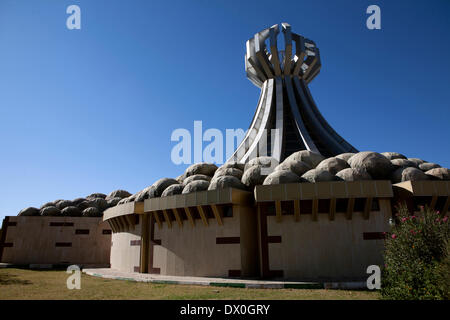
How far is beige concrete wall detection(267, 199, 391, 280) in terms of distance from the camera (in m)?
14.0

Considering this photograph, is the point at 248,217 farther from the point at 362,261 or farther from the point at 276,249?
the point at 362,261

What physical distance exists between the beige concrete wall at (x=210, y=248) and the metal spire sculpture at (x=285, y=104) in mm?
10382

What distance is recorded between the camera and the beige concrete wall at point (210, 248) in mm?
15500

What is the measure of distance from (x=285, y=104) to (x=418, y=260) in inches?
933

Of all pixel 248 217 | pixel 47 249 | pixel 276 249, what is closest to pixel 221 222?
pixel 248 217

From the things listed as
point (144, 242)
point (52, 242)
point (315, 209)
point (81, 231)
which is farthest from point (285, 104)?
point (52, 242)

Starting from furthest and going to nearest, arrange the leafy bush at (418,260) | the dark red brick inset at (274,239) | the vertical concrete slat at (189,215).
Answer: the vertical concrete slat at (189,215)
the dark red brick inset at (274,239)
the leafy bush at (418,260)

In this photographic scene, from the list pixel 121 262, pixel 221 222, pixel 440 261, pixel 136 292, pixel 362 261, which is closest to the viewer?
pixel 440 261

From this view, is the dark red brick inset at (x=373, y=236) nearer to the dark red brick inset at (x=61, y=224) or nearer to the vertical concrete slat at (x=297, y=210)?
the vertical concrete slat at (x=297, y=210)

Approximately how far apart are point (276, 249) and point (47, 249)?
25.5 m

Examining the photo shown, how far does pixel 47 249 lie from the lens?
29.3 m

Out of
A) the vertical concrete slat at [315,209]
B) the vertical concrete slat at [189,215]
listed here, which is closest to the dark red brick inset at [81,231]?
the vertical concrete slat at [189,215]

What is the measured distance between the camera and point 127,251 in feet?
68.0
